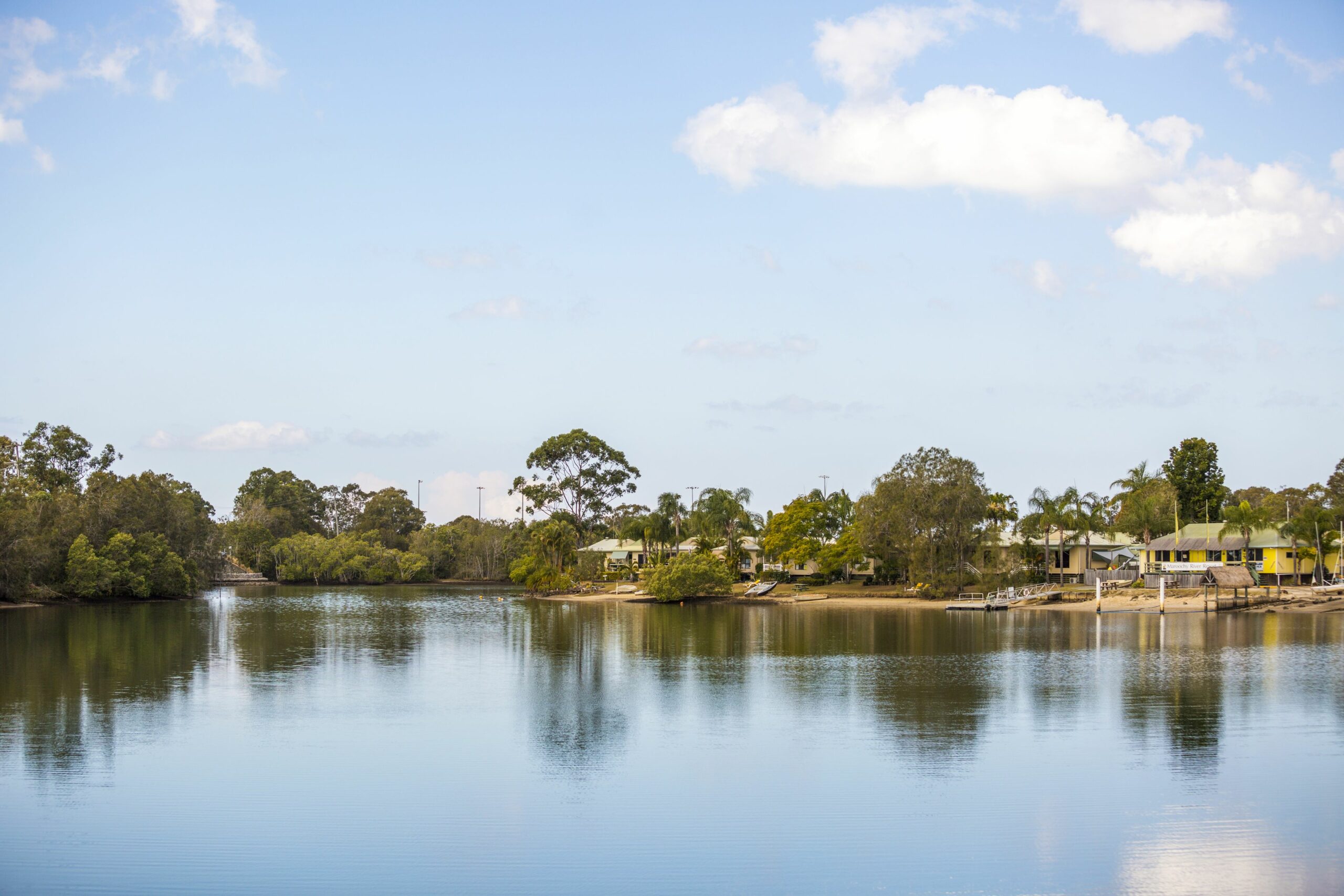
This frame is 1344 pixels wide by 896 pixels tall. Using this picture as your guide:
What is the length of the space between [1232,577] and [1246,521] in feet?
23.7

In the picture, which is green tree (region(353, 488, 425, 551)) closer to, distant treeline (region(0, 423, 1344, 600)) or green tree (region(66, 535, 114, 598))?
distant treeline (region(0, 423, 1344, 600))

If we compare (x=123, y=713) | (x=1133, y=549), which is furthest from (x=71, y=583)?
(x=1133, y=549)

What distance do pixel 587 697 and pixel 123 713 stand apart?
12191mm

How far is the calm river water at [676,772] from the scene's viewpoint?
50.8 feet

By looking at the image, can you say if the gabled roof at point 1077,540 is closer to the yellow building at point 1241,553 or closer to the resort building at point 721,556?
the yellow building at point 1241,553

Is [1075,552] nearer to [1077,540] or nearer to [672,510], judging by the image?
[1077,540]

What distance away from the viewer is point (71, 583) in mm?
73812

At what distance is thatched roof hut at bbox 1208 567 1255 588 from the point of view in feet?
212

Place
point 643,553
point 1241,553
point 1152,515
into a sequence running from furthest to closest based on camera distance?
point 643,553 → point 1152,515 → point 1241,553

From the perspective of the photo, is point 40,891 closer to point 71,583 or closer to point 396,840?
point 396,840

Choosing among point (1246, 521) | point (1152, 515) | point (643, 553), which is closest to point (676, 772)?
point (1246, 521)

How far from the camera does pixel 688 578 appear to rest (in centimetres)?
7875

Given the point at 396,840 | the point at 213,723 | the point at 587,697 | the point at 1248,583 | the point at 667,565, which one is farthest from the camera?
the point at 667,565

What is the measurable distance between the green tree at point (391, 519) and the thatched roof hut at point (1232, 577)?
312ft
